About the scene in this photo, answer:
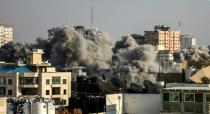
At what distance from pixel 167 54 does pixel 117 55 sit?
12309 mm

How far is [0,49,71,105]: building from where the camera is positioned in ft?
102

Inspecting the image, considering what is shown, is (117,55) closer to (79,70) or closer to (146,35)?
(79,70)

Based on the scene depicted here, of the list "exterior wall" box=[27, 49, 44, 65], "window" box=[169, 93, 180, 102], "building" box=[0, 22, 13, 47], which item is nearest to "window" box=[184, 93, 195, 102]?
"window" box=[169, 93, 180, 102]

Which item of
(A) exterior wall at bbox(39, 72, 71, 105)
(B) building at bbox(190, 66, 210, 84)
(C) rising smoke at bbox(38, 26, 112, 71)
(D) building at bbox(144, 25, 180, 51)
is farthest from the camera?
(D) building at bbox(144, 25, 180, 51)

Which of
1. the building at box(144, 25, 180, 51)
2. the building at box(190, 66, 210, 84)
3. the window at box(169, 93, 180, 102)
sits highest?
the building at box(144, 25, 180, 51)

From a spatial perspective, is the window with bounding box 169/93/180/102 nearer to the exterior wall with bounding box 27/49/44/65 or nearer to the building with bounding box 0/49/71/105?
the building with bounding box 0/49/71/105

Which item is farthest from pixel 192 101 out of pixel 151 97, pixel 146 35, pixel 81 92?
pixel 146 35

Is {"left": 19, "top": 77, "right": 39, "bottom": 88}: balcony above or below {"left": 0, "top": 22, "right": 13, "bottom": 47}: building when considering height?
below

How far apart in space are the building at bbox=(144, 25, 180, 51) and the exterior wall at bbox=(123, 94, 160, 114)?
7499cm

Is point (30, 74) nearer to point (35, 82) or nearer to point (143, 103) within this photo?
point (35, 82)

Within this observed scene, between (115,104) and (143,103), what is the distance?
0.81m

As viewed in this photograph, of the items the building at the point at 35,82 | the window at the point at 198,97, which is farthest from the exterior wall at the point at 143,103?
the building at the point at 35,82

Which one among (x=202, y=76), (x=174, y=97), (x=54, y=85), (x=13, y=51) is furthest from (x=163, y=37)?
(x=174, y=97)

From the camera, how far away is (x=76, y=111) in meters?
27.7
